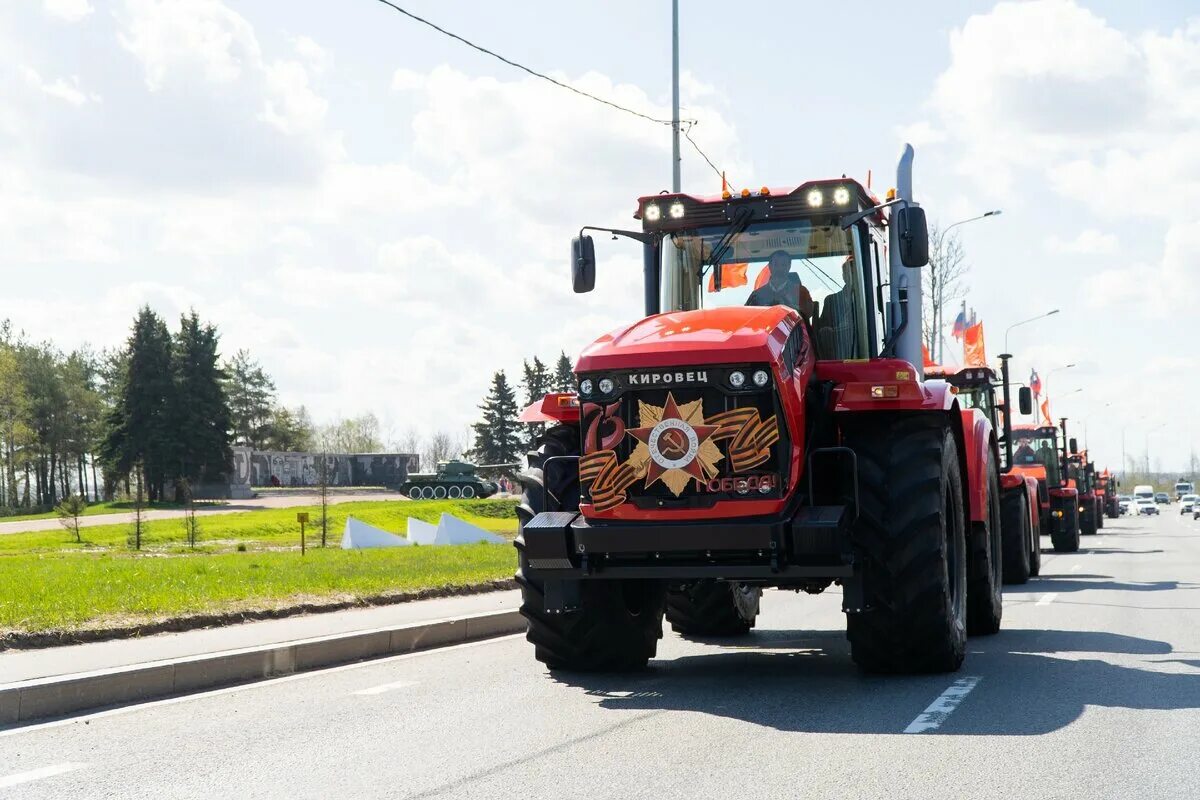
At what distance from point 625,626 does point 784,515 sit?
199 cm

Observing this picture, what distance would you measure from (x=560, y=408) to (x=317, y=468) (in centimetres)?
9685

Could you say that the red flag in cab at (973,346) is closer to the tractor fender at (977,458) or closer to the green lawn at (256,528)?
the green lawn at (256,528)

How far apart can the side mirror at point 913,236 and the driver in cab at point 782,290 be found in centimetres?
81

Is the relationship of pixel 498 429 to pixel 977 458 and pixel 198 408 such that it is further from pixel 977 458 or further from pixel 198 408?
pixel 977 458

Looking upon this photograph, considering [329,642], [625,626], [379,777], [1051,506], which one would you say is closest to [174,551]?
[1051,506]

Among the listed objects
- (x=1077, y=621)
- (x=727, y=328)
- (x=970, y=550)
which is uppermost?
(x=727, y=328)

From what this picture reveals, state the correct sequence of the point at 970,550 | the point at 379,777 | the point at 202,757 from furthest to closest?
the point at 970,550, the point at 202,757, the point at 379,777

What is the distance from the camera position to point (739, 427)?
29.9 feet

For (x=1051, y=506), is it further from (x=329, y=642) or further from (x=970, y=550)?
(x=329, y=642)

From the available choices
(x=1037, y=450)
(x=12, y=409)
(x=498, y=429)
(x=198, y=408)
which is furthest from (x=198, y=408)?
(x=1037, y=450)

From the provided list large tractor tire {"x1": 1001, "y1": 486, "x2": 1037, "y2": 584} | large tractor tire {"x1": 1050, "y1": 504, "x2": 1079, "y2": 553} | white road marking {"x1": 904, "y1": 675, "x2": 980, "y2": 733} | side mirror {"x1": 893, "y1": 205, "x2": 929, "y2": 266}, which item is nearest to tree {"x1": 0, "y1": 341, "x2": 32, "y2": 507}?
large tractor tire {"x1": 1050, "y1": 504, "x2": 1079, "y2": 553}

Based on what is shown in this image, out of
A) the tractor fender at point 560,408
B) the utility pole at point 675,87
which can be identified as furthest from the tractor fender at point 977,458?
the utility pole at point 675,87

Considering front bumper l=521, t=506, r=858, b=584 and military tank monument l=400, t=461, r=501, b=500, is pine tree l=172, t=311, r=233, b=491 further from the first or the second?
front bumper l=521, t=506, r=858, b=584

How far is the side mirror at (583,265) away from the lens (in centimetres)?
1126
